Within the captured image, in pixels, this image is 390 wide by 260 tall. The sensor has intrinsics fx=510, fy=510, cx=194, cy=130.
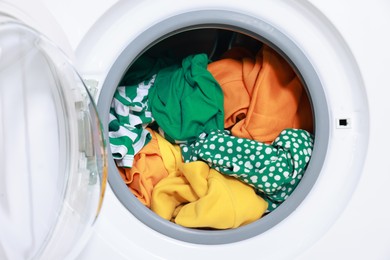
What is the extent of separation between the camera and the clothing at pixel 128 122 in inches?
38.2

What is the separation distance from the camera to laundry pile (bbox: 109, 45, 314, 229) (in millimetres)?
957

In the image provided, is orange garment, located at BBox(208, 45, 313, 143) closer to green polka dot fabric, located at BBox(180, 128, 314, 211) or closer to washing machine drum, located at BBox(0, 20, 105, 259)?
green polka dot fabric, located at BBox(180, 128, 314, 211)

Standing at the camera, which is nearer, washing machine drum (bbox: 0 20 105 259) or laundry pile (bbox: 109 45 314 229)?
washing machine drum (bbox: 0 20 105 259)

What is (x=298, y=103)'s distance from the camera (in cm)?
105

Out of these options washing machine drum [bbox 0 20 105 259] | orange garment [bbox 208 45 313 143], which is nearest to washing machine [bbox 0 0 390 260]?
washing machine drum [bbox 0 20 105 259]

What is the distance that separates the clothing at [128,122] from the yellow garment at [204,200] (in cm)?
9

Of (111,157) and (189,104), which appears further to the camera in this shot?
(189,104)

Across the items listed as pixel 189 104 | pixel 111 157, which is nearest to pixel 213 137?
pixel 189 104

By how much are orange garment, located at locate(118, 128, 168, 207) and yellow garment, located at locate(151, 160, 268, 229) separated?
A: 26mm

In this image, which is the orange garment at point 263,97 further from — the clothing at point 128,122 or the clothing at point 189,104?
the clothing at point 128,122

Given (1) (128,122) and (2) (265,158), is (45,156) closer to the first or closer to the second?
(1) (128,122)

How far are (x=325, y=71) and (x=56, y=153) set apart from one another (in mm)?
471

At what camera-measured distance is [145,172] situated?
102 cm

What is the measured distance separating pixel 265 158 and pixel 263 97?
0.12 metres
